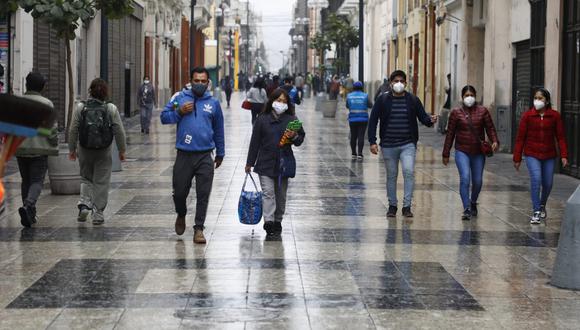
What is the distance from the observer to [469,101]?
530 inches

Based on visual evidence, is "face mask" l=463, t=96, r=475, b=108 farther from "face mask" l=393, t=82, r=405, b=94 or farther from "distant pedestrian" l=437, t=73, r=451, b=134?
"distant pedestrian" l=437, t=73, r=451, b=134

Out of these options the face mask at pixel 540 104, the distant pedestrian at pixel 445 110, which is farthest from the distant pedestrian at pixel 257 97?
the face mask at pixel 540 104

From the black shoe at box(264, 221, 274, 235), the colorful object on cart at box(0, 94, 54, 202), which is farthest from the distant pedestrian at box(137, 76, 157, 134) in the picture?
the colorful object on cart at box(0, 94, 54, 202)

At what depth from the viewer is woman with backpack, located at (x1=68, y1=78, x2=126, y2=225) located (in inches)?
482

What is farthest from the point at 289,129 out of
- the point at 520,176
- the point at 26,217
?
the point at 520,176

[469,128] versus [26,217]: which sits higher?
[469,128]

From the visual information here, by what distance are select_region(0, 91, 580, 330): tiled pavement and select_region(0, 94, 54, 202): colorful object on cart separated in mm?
3196

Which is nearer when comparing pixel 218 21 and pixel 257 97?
pixel 257 97

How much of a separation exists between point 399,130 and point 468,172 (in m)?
0.98

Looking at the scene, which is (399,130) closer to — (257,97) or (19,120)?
(19,120)

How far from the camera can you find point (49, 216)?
12922 millimetres

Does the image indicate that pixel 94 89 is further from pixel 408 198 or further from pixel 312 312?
pixel 312 312

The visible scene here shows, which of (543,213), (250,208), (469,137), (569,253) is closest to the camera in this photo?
(569,253)

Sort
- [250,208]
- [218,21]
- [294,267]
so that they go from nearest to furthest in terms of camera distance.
Answer: 1. [294,267]
2. [250,208]
3. [218,21]
